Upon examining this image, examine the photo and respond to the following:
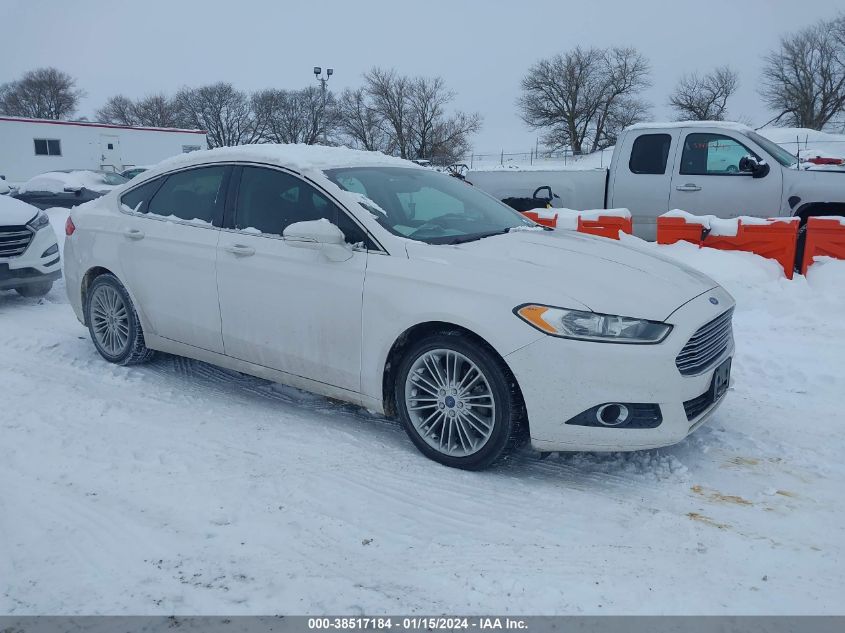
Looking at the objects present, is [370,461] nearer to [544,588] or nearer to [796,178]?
[544,588]

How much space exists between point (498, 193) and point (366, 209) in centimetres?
572

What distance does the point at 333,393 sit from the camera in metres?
3.97

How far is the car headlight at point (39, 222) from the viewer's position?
24.3 feet

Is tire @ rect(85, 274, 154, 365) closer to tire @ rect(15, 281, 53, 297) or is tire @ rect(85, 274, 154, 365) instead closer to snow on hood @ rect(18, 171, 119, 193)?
tire @ rect(15, 281, 53, 297)

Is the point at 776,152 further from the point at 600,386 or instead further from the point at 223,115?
the point at 223,115

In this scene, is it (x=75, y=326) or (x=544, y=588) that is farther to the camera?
(x=75, y=326)

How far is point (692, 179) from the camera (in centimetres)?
858

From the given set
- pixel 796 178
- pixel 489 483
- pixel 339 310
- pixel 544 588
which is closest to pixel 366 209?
pixel 339 310

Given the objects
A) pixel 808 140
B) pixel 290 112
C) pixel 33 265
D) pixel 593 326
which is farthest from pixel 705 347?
pixel 290 112

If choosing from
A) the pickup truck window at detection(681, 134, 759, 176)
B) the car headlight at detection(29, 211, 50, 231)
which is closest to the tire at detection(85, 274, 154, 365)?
the car headlight at detection(29, 211, 50, 231)

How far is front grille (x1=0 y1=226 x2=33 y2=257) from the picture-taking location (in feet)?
23.2

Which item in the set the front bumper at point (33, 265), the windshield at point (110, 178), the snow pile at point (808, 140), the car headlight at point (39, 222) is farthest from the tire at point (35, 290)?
the snow pile at point (808, 140)
